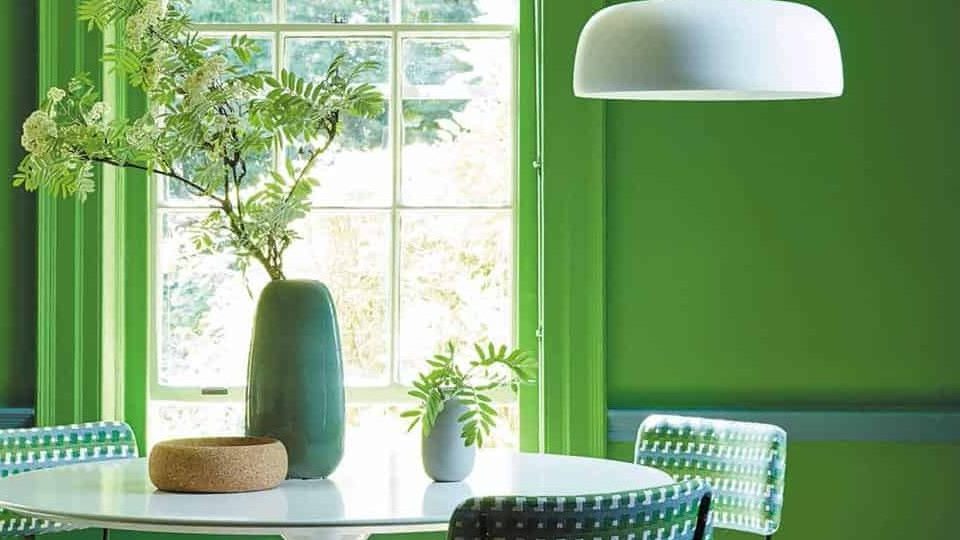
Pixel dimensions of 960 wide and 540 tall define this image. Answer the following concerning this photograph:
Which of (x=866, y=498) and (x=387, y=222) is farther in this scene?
(x=387, y=222)

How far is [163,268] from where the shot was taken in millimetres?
4457

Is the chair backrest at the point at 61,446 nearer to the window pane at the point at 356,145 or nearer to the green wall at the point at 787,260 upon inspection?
the window pane at the point at 356,145

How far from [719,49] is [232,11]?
86.7 inches

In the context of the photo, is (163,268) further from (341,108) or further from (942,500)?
(942,500)

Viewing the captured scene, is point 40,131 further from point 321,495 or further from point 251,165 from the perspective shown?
point 251,165

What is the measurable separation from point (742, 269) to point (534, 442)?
0.72 meters

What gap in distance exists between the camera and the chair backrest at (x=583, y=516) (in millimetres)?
2303

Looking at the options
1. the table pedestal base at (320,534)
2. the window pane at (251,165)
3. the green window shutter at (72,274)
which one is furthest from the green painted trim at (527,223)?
the table pedestal base at (320,534)

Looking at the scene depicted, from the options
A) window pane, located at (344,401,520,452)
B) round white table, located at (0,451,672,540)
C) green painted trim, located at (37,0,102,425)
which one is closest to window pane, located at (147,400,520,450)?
window pane, located at (344,401,520,452)

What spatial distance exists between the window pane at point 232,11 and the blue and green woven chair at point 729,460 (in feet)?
5.06

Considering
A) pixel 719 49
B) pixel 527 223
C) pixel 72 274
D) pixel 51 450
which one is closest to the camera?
pixel 719 49

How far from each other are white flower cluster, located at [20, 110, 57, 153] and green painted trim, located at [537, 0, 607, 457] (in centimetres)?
157

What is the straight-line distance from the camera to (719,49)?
8.34 ft

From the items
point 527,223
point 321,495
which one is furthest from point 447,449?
point 527,223
